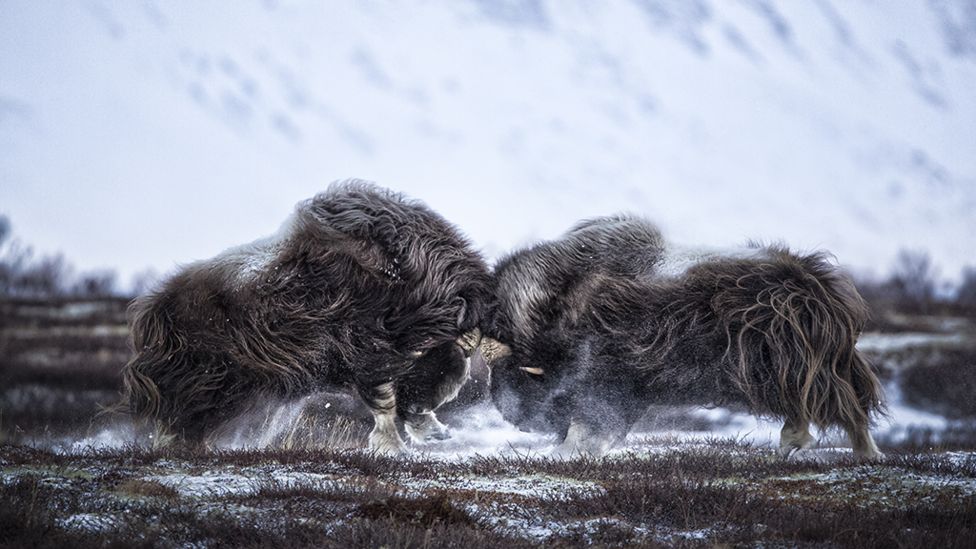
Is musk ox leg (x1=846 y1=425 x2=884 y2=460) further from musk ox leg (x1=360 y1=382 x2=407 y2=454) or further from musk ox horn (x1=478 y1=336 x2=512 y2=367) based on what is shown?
musk ox leg (x1=360 y1=382 x2=407 y2=454)

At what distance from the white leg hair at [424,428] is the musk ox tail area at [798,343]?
247cm

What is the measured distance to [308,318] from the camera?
652 cm

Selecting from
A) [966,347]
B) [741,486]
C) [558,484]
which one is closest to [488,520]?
[558,484]

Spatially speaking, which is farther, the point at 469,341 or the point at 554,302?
the point at 469,341

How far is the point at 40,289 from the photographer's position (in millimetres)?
40844

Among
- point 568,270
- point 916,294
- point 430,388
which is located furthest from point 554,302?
point 916,294

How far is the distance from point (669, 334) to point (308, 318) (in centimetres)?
244

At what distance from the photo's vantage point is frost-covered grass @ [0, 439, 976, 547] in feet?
11.8

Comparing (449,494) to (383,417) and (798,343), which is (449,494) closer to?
(383,417)

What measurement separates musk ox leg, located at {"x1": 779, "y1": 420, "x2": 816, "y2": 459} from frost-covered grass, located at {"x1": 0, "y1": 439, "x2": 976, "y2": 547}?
442mm

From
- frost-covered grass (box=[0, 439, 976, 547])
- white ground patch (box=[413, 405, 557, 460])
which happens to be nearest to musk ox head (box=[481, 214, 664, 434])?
white ground patch (box=[413, 405, 557, 460])

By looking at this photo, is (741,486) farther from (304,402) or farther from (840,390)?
(304,402)

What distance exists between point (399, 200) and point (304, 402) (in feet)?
5.45

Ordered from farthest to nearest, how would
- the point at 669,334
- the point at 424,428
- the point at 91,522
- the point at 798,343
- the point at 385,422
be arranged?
the point at 424,428 → the point at 385,422 → the point at 669,334 → the point at 798,343 → the point at 91,522
